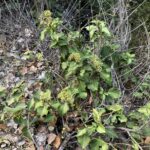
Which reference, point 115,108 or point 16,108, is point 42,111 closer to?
point 16,108

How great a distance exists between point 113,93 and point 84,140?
1.65ft

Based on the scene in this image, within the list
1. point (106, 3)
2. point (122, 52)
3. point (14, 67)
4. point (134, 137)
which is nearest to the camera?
point (134, 137)

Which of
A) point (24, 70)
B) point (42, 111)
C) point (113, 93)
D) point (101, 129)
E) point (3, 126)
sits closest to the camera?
point (101, 129)

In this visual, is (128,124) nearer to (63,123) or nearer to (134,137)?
(134,137)

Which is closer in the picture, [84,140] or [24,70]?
[84,140]

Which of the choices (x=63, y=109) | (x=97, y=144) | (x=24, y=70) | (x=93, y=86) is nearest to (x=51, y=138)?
(x=63, y=109)

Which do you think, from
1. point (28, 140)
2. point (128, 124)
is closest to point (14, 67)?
point (28, 140)

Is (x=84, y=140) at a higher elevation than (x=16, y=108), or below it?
below

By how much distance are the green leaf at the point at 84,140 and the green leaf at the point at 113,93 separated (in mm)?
436

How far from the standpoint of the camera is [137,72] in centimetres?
366

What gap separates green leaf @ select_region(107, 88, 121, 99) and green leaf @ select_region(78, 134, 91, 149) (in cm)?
44

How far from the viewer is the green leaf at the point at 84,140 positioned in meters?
2.83

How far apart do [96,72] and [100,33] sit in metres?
0.33

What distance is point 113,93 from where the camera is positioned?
312 cm
